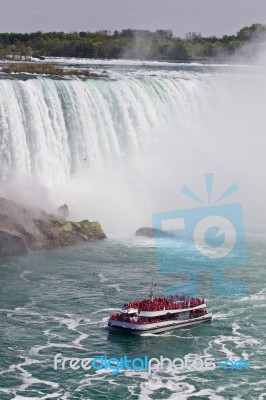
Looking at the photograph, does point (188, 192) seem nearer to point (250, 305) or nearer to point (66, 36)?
point (250, 305)

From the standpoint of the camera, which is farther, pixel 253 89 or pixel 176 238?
pixel 253 89

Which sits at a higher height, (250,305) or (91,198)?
(91,198)

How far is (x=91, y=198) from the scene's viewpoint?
204 feet

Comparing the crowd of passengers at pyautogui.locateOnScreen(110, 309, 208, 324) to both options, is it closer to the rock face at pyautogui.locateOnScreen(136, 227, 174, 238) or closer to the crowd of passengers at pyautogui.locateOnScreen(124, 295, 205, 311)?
the crowd of passengers at pyautogui.locateOnScreen(124, 295, 205, 311)

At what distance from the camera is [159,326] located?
41.2m

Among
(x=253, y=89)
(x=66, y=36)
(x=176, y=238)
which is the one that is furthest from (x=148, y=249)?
(x=66, y=36)

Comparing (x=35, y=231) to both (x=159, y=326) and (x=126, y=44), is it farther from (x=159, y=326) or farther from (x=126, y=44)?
(x=126, y=44)

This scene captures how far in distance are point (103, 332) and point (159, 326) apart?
2.57 m

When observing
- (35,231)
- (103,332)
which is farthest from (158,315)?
(35,231)

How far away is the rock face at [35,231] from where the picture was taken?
52344 mm

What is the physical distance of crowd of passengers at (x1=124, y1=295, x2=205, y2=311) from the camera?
41.6 meters

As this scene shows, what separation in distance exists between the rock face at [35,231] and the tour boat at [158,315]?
1170cm

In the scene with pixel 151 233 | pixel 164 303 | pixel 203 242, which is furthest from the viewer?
pixel 151 233

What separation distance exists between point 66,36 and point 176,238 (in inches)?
3179
